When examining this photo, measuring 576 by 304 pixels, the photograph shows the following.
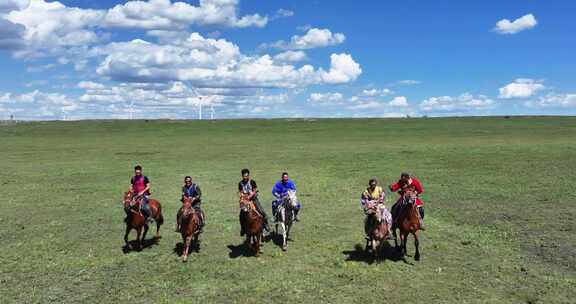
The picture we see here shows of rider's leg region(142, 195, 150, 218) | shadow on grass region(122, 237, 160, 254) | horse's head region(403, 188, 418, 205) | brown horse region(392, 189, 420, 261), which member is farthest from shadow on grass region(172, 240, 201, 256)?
horse's head region(403, 188, 418, 205)

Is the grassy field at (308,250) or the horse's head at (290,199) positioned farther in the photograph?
the horse's head at (290,199)

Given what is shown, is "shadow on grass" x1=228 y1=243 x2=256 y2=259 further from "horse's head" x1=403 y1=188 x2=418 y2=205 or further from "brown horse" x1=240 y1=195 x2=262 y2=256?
"horse's head" x1=403 y1=188 x2=418 y2=205

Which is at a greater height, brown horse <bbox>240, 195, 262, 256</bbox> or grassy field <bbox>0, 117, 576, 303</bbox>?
brown horse <bbox>240, 195, 262, 256</bbox>

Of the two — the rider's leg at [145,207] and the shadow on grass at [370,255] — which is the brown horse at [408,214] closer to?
the shadow on grass at [370,255]

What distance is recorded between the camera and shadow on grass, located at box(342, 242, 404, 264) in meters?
15.1

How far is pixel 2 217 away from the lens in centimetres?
2180

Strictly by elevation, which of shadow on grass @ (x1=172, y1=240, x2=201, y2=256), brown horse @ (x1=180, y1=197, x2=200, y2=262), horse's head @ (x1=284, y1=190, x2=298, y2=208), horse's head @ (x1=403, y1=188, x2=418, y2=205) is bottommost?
shadow on grass @ (x1=172, y1=240, x2=201, y2=256)

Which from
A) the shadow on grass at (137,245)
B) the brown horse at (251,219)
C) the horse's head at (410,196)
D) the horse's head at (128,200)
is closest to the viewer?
the horse's head at (410,196)

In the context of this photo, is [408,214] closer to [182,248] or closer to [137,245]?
[182,248]

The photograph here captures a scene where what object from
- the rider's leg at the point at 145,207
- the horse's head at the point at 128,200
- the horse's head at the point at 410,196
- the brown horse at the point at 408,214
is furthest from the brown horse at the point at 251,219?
the horse's head at the point at 410,196

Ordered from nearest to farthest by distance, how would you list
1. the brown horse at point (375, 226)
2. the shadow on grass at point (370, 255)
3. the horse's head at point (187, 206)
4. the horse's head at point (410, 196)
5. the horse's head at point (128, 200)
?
1. the brown horse at point (375, 226)
2. the horse's head at point (410, 196)
3. the horse's head at point (187, 206)
4. the shadow on grass at point (370, 255)
5. the horse's head at point (128, 200)

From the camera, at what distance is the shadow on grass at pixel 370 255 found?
593 inches

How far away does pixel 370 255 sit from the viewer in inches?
609

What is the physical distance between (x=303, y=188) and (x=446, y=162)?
18563mm
